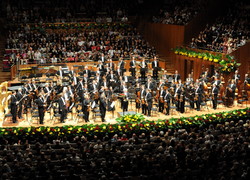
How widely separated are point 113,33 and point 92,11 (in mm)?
3951

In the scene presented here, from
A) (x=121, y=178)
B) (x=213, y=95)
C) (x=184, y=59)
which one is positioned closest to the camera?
(x=121, y=178)

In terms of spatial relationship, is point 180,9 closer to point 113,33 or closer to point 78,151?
point 113,33

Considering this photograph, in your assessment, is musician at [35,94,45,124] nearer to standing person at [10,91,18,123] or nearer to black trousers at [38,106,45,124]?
black trousers at [38,106,45,124]

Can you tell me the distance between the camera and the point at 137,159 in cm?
1163

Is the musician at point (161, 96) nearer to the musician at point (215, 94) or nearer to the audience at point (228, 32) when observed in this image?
the musician at point (215, 94)

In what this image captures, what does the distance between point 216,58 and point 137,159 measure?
13.0 metres

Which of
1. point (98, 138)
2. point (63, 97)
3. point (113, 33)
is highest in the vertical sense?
point (113, 33)

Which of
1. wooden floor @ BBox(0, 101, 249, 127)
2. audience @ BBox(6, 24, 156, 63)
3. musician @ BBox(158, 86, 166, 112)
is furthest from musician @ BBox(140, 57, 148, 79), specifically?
audience @ BBox(6, 24, 156, 63)

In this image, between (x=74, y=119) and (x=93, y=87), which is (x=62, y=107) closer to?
(x=74, y=119)

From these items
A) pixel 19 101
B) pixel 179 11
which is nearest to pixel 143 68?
pixel 19 101

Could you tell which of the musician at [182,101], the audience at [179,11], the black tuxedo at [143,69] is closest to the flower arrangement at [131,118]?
the musician at [182,101]

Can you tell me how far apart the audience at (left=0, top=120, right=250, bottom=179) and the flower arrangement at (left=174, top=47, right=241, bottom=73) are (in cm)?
796

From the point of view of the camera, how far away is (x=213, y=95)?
19281mm

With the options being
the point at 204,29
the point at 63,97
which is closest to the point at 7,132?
the point at 63,97
